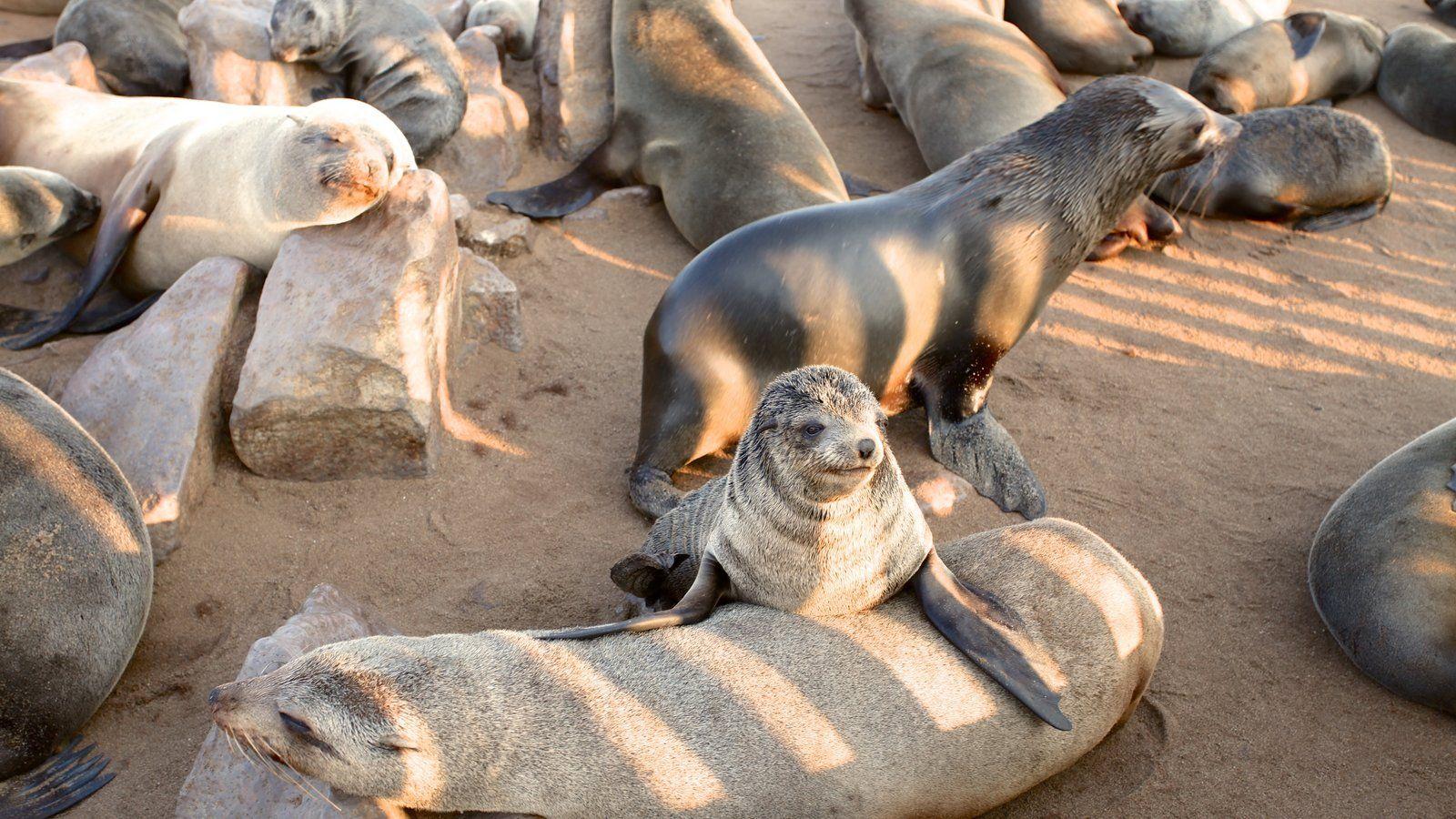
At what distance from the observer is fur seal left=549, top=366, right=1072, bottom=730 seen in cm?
297

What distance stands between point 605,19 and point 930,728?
5.58 m

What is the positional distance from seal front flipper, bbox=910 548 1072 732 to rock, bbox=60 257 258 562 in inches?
96.1

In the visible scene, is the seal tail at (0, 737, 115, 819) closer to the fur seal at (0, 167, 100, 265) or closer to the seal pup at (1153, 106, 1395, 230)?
the fur seal at (0, 167, 100, 265)

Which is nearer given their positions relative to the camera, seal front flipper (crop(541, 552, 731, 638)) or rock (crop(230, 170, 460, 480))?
seal front flipper (crop(541, 552, 731, 638))

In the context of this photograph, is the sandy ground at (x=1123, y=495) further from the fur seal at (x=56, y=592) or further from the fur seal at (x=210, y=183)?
the fur seal at (x=210, y=183)

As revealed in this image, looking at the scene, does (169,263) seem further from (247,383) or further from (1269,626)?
(1269,626)

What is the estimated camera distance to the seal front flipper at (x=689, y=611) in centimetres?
303

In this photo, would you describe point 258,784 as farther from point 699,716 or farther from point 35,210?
point 35,210

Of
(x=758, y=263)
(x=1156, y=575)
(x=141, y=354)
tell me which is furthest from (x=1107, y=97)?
(x=141, y=354)

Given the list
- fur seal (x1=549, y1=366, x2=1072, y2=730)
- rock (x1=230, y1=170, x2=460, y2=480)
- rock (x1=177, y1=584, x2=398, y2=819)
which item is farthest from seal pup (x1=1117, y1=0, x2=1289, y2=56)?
rock (x1=177, y1=584, x2=398, y2=819)

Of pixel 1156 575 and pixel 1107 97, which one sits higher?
pixel 1107 97

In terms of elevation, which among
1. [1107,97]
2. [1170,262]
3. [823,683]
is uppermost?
[1107,97]

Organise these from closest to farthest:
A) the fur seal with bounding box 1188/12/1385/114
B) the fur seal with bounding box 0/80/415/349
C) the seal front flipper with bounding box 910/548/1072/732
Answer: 1. the seal front flipper with bounding box 910/548/1072/732
2. the fur seal with bounding box 0/80/415/349
3. the fur seal with bounding box 1188/12/1385/114

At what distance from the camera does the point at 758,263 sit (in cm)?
448
